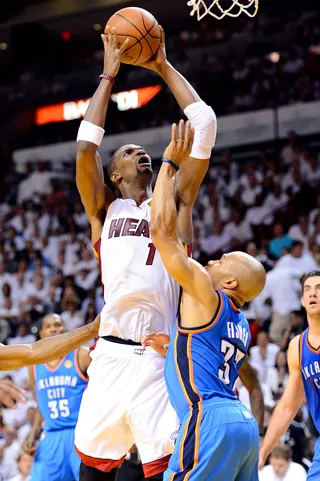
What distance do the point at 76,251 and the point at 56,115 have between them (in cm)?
611

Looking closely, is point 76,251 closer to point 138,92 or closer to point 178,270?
point 138,92

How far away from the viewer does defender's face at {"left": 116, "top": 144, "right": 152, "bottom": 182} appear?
468 cm

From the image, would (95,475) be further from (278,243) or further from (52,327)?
(278,243)

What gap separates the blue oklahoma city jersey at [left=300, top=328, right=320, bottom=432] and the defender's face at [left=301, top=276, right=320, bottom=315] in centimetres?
22

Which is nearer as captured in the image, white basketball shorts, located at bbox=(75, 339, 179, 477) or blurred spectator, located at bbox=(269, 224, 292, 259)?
white basketball shorts, located at bbox=(75, 339, 179, 477)

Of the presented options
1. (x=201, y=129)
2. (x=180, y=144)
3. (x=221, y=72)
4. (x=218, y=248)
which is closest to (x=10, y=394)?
(x=180, y=144)

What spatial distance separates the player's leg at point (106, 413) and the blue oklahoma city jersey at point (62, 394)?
9.69 feet

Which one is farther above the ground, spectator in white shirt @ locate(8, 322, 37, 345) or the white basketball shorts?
the white basketball shorts

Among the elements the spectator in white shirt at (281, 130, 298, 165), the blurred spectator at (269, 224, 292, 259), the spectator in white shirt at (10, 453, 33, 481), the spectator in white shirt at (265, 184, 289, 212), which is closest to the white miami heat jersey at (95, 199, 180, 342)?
the spectator in white shirt at (10, 453, 33, 481)

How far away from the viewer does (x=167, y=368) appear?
4.02 meters

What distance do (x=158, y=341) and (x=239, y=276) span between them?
0.58 meters

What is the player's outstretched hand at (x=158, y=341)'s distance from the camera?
14.0ft

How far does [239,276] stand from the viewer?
4.11 meters

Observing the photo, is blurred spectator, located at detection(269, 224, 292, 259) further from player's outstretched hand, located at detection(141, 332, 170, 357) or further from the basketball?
player's outstretched hand, located at detection(141, 332, 170, 357)
